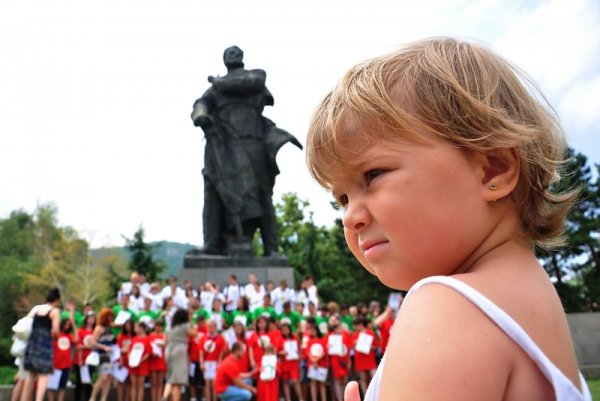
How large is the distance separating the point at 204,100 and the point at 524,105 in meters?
18.2

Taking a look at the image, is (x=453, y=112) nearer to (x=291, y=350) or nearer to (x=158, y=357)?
(x=291, y=350)

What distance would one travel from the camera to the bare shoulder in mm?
821

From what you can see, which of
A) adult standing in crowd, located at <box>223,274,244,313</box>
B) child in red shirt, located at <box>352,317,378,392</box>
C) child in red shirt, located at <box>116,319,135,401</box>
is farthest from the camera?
adult standing in crowd, located at <box>223,274,244,313</box>

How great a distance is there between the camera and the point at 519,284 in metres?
0.95

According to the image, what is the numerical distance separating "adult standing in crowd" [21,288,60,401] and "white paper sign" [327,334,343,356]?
557 cm

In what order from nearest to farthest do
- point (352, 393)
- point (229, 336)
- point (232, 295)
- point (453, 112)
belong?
point (453, 112) → point (352, 393) → point (229, 336) → point (232, 295)

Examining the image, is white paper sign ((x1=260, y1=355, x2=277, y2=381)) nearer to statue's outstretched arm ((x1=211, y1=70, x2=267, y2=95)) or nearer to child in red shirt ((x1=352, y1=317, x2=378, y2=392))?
child in red shirt ((x1=352, y1=317, x2=378, y2=392))

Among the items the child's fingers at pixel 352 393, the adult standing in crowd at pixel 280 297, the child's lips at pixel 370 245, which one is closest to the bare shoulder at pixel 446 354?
the child's lips at pixel 370 245

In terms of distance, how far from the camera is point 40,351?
10156 millimetres

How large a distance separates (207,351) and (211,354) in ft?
0.35

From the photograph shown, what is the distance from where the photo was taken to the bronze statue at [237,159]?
1836cm

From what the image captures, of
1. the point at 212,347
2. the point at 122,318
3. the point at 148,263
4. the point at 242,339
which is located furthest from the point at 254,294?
the point at 148,263

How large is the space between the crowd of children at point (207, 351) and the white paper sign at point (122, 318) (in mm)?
23

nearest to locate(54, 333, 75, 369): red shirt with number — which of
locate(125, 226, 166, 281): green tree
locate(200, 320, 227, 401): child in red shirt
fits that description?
locate(200, 320, 227, 401): child in red shirt
